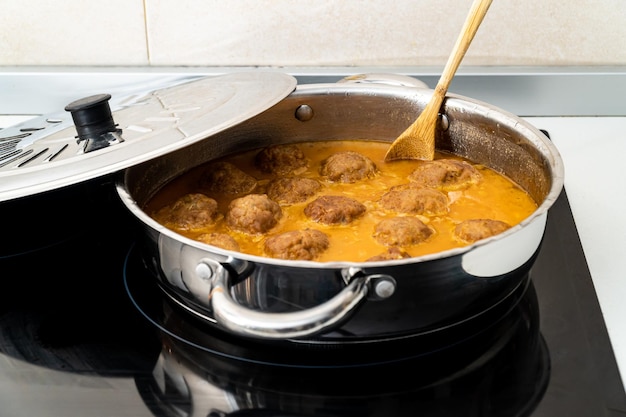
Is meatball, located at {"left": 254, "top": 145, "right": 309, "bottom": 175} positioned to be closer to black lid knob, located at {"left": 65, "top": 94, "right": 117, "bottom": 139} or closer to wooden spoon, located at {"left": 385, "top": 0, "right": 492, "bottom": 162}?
wooden spoon, located at {"left": 385, "top": 0, "right": 492, "bottom": 162}

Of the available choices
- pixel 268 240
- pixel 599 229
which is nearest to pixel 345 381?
pixel 268 240

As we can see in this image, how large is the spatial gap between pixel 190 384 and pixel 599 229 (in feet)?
2.84

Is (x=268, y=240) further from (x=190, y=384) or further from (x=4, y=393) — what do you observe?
(x=4, y=393)

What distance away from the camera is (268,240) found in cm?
121

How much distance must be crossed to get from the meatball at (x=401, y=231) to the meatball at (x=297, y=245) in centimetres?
11

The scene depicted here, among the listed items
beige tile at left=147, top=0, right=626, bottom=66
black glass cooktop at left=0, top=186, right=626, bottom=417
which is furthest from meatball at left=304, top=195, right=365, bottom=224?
beige tile at left=147, top=0, right=626, bottom=66

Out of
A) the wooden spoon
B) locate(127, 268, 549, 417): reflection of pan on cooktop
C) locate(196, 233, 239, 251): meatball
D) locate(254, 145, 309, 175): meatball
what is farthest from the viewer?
locate(254, 145, 309, 175): meatball

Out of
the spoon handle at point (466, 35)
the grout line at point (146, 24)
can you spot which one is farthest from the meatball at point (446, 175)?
the grout line at point (146, 24)

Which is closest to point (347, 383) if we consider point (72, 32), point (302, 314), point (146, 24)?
point (302, 314)

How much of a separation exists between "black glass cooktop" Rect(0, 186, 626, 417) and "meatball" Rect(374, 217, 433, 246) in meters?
0.20

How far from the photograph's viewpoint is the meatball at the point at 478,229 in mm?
1174

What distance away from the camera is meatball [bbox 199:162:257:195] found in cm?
144

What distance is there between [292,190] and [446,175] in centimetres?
33

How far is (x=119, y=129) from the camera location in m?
1.17
